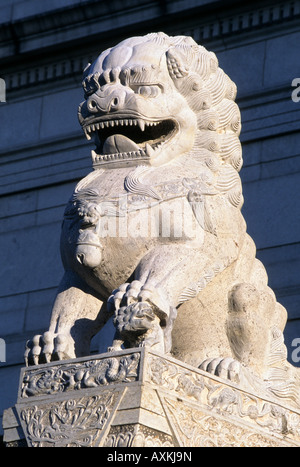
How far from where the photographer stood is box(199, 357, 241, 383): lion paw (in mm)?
6371

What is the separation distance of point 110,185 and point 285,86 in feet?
11.9

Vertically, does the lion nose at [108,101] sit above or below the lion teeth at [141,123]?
above

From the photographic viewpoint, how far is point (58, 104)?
11117mm

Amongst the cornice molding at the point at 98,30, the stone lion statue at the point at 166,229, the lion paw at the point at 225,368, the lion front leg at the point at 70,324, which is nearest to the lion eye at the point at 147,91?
the stone lion statue at the point at 166,229

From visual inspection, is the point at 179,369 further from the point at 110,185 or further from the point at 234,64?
the point at 234,64

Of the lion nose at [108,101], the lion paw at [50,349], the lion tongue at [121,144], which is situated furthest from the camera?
the lion tongue at [121,144]

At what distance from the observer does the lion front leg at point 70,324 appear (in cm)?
634

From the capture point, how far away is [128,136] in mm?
6844

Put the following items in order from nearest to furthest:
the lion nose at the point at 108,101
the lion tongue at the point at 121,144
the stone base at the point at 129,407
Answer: the stone base at the point at 129,407
the lion nose at the point at 108,101
the lion tongue at the point at 121,144

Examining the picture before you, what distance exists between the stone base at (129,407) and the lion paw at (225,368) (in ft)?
0.36

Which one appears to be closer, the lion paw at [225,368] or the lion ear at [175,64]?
the lion paw at [225,368]

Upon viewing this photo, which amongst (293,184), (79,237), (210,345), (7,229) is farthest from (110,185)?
(7,229)

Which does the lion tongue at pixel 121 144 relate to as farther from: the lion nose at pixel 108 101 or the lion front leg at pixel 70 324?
the lion front leg at pixel 70 324

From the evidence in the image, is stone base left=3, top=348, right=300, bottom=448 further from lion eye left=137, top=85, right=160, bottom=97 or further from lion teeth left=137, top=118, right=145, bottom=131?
lion eye left=137, top=85, right=160, bottom=97
